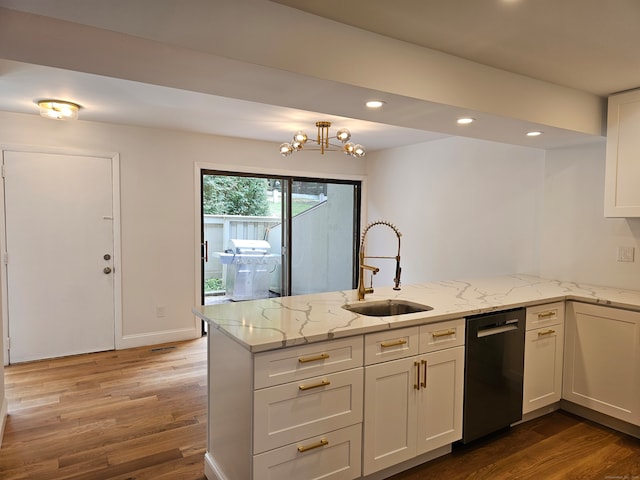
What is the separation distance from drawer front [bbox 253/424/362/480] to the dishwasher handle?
0.96 m

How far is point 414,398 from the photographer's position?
2236 mm

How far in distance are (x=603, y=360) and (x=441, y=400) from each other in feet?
4.23

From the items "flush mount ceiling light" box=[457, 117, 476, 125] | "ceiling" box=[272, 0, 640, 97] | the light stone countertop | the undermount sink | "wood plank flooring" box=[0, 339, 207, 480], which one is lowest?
"wood plank flooring" box=[0, 339, 207, 480]

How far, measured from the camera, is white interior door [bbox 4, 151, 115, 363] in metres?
3.91

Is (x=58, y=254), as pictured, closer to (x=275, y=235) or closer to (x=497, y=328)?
(x=275, y=235)

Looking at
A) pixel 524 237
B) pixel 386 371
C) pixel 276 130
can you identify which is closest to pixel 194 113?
pixel 276 130

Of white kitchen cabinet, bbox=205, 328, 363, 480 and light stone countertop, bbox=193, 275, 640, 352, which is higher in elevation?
light stone countertop, bbox=193, 275, 640, 352

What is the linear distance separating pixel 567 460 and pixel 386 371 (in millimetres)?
1303

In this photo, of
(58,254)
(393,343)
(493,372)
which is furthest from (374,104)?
(58,254)

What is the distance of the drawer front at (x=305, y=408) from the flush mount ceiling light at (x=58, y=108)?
3.05m

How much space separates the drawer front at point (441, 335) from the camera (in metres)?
2.26

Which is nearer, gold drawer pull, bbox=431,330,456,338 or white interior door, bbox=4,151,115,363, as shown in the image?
gold drawer pull, bbox=431,330,456,338

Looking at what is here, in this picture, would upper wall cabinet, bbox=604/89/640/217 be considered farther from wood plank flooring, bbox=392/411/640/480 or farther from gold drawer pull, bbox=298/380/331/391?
gold drawer pull, bbox=298/380/331/391

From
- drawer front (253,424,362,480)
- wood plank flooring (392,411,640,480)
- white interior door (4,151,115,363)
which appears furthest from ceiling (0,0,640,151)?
wood plank flooring (392,411,640,480)
